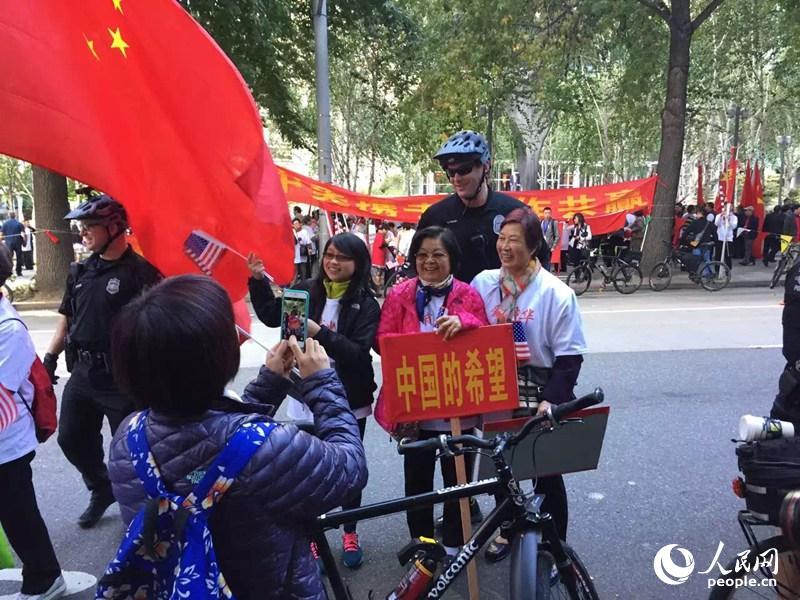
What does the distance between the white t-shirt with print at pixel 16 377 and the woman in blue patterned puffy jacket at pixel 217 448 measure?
1.28 metres

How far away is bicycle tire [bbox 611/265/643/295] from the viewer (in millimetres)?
13203

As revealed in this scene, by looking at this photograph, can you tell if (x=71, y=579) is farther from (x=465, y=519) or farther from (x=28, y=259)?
(x=28, y=259)

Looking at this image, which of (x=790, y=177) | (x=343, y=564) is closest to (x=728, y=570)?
(x=343, y=564)

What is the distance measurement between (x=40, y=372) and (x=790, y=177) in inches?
1933

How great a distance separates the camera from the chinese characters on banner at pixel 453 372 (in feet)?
8.55

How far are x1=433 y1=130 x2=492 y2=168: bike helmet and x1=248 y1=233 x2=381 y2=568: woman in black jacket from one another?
1.83 feet

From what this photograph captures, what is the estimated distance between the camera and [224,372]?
4.49 ft

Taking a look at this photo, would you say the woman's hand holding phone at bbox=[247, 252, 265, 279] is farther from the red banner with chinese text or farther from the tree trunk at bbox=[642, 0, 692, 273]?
the tree trunk at bbox=[642, 0, 692, 273]

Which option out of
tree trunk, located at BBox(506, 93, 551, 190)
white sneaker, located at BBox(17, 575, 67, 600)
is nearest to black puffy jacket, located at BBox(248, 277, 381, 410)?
white sneaker, located at BBox(17, 575, 67, 600)

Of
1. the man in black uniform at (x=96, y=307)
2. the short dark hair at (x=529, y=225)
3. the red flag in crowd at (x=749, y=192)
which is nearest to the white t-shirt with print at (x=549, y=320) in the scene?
the short dark hair at (x=529, y=225)

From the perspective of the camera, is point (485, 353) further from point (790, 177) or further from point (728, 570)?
point (790, 177)

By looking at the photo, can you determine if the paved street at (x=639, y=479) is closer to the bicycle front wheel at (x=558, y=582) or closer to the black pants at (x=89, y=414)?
the black pants at (x=89, y=414)

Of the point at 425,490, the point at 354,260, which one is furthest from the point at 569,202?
the point at 425,490

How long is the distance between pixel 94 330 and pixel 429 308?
1.56 m
